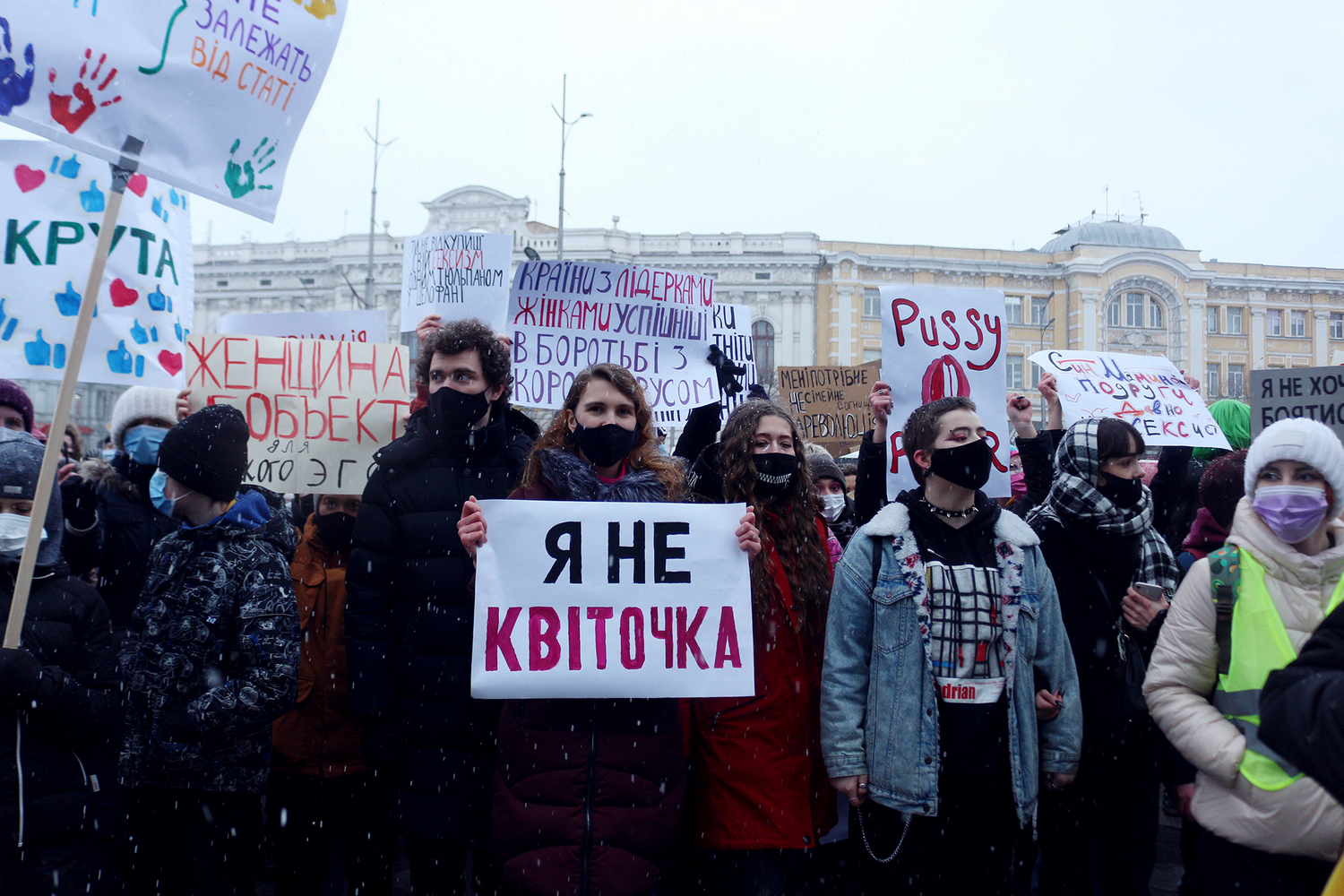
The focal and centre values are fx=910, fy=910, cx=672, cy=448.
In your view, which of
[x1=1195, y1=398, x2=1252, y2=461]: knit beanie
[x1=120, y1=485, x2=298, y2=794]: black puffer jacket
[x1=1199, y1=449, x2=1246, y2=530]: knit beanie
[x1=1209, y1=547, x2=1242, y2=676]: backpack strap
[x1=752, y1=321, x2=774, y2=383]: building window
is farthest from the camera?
[x1=752, y1=321, x2=774, y2=383]: building window

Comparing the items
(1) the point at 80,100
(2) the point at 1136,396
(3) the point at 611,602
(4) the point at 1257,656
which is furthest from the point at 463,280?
(4) the point at 1257,656

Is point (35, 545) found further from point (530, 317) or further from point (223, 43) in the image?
point (530, 317)

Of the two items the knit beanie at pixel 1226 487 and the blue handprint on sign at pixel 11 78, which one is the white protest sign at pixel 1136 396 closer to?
the knit beanie at pixel 1226 487

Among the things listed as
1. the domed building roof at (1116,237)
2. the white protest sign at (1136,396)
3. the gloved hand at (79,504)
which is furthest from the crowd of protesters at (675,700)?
the domed building roof at (1116,237)

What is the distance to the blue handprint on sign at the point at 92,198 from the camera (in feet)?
12.7

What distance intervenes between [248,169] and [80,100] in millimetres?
525

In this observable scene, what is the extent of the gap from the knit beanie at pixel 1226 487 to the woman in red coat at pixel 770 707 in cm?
160

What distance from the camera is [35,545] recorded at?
252cm

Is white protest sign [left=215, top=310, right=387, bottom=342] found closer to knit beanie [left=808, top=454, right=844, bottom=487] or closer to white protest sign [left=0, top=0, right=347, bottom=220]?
white protest sign [left=0, top=0, right=347, bottom=220]

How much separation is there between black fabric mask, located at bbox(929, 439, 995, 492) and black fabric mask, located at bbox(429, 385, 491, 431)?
1601 mm

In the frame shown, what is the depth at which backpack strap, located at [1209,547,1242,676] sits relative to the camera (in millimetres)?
2449

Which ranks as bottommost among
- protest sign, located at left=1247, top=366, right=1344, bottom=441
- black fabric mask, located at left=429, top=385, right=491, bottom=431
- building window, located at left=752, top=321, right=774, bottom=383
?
black fabric mask, located at left=429, top=385, right=491, bottom=431

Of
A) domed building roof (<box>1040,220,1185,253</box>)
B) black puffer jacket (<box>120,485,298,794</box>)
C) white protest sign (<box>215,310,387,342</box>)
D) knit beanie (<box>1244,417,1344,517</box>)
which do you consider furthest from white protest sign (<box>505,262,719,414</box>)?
domed building roof (<box>1040,220,1185,253</box>)

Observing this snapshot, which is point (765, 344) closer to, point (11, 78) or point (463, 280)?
point (463, 280)
